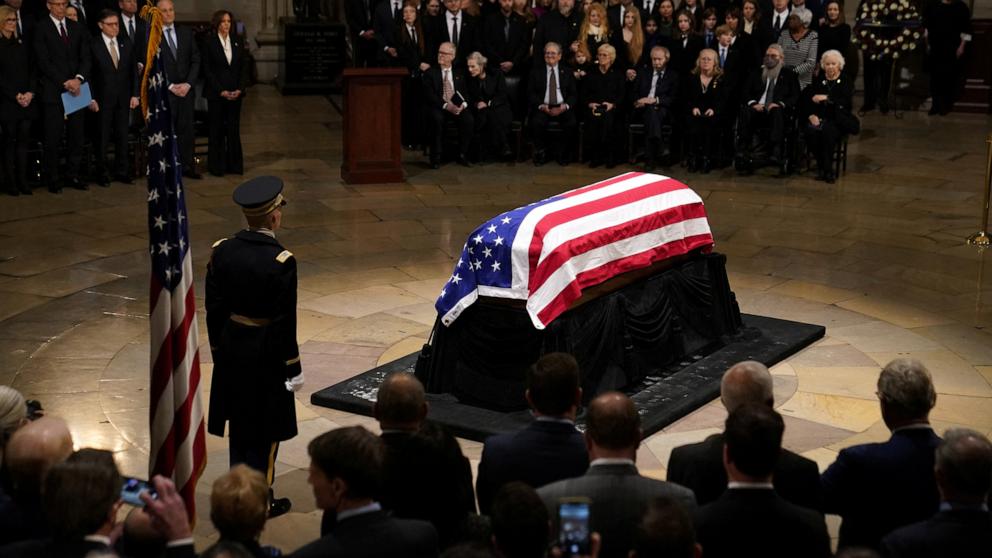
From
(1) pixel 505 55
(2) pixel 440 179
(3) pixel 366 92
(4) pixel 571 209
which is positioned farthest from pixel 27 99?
(4) pixel 571 209

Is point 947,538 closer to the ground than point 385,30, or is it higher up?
closer to the ground

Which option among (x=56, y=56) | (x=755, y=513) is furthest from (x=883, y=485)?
(x=56, y=56)

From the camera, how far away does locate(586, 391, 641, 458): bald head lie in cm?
423

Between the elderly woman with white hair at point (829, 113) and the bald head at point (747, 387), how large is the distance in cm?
946

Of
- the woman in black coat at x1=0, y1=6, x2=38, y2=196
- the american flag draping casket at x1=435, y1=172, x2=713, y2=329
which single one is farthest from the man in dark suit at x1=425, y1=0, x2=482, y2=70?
the american flag draping casket at x1=435, y1=172, x2=713, y2=329

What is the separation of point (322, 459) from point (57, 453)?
0.86 m

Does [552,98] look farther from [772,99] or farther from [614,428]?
[614,428]

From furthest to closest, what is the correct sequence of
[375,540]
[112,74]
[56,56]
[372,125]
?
[372,125] < [112,74] < [56,56] < [375,540]

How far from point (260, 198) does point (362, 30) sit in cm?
1112

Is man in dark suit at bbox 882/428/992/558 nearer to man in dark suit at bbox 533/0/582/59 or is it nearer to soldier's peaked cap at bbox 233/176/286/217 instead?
soldier's peaked cap at bbox 233/176/286/217

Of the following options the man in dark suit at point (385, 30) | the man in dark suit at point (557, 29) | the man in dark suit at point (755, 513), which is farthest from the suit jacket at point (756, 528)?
the man in dark suit at point (385, 30)

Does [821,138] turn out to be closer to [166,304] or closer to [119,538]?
[166,304]

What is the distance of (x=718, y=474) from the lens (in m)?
4.71

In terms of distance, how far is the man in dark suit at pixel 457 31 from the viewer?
15.1 m
